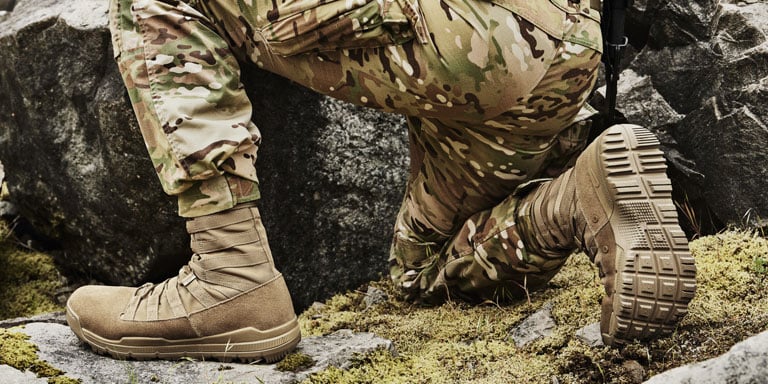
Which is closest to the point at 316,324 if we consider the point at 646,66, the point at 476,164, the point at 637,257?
the point at 476,164

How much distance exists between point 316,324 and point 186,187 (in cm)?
117

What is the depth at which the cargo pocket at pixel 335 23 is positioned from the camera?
2.43 m

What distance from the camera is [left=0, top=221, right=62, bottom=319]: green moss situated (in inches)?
176

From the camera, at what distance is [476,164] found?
3062 millimetres

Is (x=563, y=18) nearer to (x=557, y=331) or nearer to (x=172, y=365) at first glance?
(x=557, y=331)

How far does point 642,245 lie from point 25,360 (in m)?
1.96

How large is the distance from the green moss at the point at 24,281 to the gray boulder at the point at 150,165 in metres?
0.50

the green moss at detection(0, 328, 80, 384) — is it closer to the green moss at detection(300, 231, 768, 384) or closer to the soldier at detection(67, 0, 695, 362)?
the soldier at detection(67, 0, 695, 362)

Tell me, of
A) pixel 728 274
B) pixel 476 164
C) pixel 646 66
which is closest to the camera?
pixel 728 274

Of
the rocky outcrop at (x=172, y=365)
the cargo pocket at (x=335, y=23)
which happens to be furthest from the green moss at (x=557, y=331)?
the cargo pocket at (x=335, y=23)

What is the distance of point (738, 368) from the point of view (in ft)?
5.26

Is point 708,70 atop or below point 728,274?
atop

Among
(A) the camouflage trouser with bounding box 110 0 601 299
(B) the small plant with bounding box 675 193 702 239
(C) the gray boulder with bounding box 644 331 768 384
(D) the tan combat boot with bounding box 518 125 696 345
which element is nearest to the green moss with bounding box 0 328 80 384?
(A) the camouflage trouser with bounding box 110 0 601 299

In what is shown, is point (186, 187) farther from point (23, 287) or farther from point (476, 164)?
point (23, 287)
